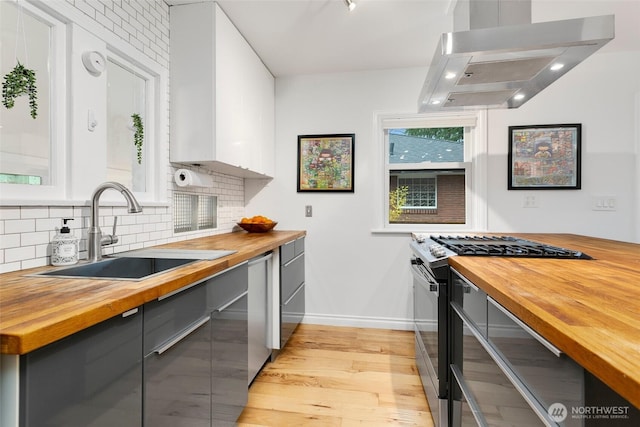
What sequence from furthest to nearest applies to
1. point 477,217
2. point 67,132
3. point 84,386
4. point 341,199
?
1. point 341,199
2. point 477,217
3. point 67,132
4. point 84,386

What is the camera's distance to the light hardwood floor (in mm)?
1715

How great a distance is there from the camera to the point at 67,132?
1.37 meters

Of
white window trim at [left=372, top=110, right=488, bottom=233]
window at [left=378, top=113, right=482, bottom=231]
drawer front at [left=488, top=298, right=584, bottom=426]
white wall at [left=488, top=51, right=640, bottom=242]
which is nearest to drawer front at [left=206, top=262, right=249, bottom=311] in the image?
drawer front at [left=488, top=298, right=584, bottom=426]

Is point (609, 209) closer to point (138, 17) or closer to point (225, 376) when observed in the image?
point (225, 376)

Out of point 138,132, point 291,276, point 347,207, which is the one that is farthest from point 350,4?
point 291,276

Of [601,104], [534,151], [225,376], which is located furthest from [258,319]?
[601,104]

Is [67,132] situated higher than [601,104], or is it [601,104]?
[601,104]

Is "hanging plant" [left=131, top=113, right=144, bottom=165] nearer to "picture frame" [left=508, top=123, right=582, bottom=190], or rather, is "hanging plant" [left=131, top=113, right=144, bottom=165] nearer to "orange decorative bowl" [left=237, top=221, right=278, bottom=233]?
"orange decorative bowl" [left=237, top=221, right=278, bottom=233]

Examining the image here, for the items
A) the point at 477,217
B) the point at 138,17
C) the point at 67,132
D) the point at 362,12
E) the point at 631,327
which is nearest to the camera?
the point at 631,327

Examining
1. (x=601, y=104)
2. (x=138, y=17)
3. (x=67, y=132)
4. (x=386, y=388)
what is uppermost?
(x=138, y=17)

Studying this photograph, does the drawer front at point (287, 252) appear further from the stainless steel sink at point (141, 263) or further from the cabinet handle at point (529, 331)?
the cabinet handle at point (529, 331)

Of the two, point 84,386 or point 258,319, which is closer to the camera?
point 84,386

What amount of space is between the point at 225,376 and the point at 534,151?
2996 mm

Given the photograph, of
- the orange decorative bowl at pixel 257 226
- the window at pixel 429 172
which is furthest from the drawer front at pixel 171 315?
the window at pixel 429 172
